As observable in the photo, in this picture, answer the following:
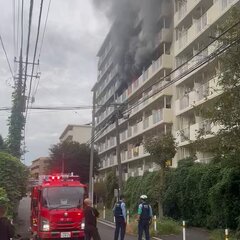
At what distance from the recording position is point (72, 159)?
63.0 meters

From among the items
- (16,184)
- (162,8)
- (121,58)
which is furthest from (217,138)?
(121,58)

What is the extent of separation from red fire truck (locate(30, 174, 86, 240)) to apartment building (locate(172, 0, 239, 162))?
47.9 ft

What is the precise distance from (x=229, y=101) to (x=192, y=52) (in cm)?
2669

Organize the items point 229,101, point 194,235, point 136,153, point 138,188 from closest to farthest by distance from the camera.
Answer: point 229,101 → point 194,235 → point 138,188 → point 136,153

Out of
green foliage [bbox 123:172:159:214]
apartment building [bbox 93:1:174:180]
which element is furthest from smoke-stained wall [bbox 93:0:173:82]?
green foliage [bbox 123:172:159:214]

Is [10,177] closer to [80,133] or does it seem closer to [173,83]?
[173,83]

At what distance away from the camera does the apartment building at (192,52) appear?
33500mm

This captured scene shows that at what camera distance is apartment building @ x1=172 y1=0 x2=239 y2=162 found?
33.5 meters

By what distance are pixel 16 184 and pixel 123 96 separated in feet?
143

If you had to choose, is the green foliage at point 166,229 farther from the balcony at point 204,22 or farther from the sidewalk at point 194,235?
the balcony at point 204,22

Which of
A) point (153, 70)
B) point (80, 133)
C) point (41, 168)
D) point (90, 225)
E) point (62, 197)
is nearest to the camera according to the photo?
point (90, 225)

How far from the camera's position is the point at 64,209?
18.1m

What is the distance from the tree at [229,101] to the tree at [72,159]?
161 feet

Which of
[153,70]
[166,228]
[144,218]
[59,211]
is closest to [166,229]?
[166,228]
